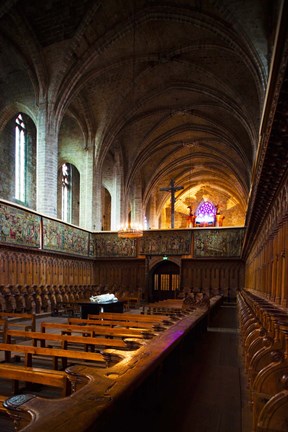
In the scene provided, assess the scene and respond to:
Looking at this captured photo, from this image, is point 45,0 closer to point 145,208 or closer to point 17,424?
point 17,424

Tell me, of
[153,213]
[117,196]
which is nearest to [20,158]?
[117,196]

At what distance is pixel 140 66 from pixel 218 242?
11.0 metres

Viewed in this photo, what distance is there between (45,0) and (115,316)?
44.6 ft

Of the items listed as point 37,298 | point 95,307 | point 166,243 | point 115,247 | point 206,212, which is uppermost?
point 206,212

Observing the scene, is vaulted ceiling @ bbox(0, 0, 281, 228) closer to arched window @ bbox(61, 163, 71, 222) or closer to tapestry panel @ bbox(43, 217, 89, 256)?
arched window @ bbox(61, 163, 71, 222)

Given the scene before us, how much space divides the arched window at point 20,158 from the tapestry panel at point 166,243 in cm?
777

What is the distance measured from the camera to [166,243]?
61.9 feet

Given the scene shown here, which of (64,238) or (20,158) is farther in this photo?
(20,158)

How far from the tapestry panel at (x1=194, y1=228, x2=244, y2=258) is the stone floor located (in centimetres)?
1281

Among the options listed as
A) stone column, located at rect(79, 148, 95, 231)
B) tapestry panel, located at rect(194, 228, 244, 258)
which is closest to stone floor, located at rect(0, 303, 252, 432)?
Answer: tapestry panel, located at rect(194, 228, 244, 258)

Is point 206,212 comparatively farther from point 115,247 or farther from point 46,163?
point 46,163

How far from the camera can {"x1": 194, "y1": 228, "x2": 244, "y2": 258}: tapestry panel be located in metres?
17.9

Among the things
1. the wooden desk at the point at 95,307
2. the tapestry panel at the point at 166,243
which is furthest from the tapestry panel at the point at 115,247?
the wooden desk at the point at 95,307

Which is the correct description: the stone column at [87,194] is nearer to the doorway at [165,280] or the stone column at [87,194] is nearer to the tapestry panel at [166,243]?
the tapestry panel at [166,243]
